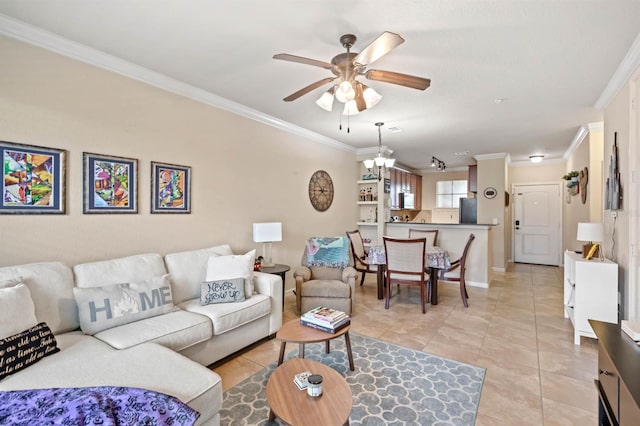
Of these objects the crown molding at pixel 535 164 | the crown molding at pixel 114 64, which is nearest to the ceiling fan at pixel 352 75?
the crown molding at pixel 114 64

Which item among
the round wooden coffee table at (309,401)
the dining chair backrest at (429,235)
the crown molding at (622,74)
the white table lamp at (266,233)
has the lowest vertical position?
the round wooden coffee table at (309,401)

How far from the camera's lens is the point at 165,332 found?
82.6 inches

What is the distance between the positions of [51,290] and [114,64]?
1.91 meters

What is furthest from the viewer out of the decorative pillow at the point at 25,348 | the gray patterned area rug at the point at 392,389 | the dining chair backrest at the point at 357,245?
the dining chair backrest at the point at 357,245

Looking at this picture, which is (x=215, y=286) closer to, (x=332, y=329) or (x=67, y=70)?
(x=332, y=329)

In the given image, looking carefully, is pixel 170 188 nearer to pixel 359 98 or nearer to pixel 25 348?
pixel 25 348

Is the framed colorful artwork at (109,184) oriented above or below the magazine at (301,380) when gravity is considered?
above

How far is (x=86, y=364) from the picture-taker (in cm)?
165

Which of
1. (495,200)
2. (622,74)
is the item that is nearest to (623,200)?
(622,74)

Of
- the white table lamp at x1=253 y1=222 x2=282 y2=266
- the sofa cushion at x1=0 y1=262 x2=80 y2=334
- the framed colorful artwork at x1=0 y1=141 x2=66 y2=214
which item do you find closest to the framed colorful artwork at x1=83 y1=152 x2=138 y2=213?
the framed colorful artwork at x1=0 y1=141 x2=66 y2=214

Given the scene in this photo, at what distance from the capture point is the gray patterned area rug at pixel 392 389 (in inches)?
75.3

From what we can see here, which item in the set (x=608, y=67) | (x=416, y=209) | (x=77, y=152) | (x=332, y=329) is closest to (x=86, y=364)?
(x=332, y=329)

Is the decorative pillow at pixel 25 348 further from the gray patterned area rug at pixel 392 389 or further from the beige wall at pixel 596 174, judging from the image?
the beige wall at pixel 596 174

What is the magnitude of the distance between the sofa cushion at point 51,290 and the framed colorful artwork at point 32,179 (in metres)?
0.47
